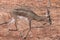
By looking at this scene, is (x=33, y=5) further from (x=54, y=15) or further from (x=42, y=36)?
(x=42, y=36)

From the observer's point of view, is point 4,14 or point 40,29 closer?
point 40,29

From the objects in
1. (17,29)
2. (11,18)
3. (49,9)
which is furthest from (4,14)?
(49,9)

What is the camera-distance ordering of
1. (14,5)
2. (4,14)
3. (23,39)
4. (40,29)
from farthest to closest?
(14,5)
(4,14)
(40,29)
(23,39)

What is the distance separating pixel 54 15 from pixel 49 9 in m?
0.17

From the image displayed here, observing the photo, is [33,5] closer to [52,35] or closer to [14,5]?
[14,5]

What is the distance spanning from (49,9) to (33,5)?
25 centimetres

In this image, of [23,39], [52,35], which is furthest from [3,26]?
[52,35]

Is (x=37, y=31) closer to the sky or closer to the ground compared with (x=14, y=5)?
closer to the ground

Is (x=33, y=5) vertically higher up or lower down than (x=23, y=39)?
higher up

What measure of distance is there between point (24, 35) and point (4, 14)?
60cm

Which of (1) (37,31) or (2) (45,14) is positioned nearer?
(1) (37,31)

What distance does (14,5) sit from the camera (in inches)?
144

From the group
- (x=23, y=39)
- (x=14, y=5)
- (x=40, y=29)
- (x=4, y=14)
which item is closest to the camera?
(x=23, y=39)

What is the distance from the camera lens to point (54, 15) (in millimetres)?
3459
